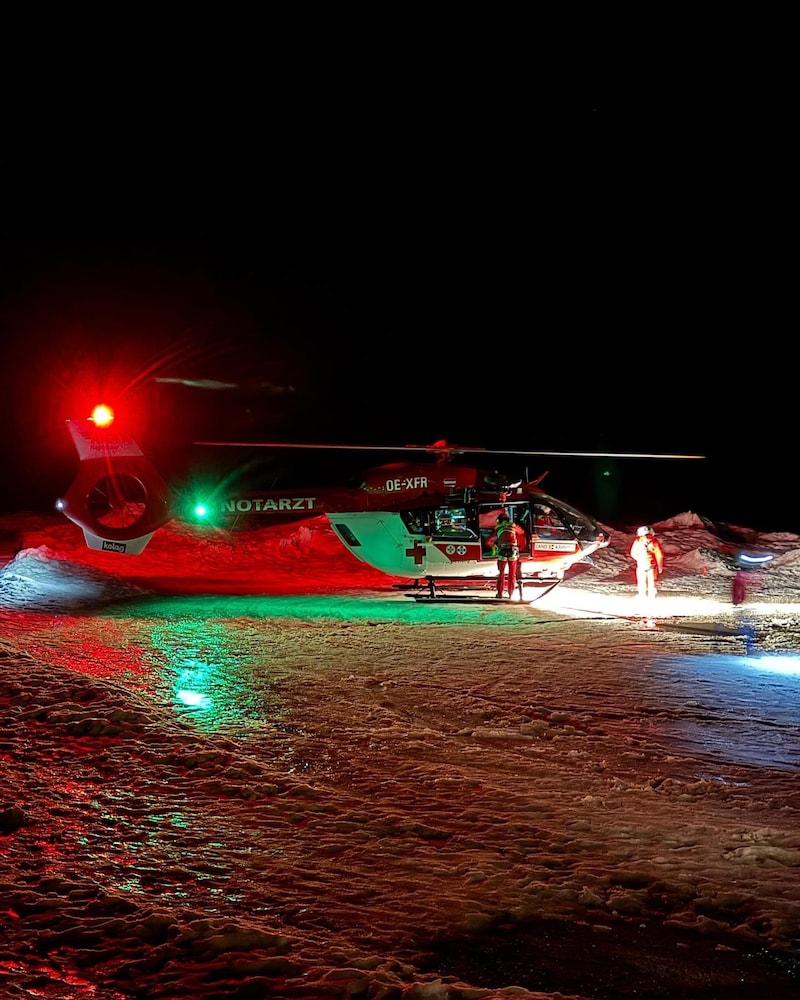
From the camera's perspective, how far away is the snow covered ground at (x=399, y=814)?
3629 millimetres

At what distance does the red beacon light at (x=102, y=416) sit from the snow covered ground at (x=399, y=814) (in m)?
7.62

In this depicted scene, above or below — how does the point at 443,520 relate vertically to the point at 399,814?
above

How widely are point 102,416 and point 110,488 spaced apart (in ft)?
5.64

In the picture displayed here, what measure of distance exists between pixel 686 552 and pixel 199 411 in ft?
104

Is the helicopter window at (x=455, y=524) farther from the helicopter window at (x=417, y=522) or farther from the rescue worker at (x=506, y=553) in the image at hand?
the rescue worker at (x=506, y=553)

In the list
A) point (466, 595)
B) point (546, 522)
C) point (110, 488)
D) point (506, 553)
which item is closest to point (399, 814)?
point (506, 553)

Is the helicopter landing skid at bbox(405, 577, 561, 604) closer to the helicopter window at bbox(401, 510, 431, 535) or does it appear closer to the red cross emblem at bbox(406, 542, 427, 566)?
the red cross emblem at bbox(406, 542, 427, 566)

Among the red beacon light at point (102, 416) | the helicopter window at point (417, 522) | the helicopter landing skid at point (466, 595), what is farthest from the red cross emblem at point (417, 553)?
the red beacon light at point (102, 416)

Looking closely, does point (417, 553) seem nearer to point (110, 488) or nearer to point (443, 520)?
point (443, 520)

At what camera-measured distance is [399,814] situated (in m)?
5.32

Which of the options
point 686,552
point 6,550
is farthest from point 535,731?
point 6,550

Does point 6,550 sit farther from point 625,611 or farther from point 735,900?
point 735,900

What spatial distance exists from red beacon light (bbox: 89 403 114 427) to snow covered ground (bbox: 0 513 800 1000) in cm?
762

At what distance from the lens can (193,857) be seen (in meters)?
4.64
